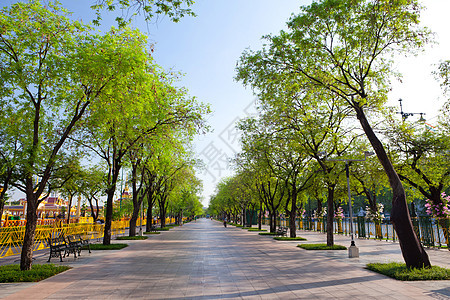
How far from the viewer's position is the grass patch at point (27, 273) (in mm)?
8898

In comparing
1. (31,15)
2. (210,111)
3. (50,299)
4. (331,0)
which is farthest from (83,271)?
(331,0)

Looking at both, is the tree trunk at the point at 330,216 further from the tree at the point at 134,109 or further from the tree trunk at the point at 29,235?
the tree trunk at the point at 29,235

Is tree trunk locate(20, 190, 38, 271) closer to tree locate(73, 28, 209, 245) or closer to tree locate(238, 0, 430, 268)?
tree locate(73, 28, 209, 245)

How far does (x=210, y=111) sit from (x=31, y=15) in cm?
934

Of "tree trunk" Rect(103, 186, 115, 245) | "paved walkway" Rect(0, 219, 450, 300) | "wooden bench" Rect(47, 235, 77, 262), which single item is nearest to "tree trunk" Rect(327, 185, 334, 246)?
"paved walkway" Rect(0, 219, 450, 300)

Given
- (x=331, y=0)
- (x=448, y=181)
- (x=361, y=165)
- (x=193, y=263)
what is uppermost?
(x=331, y=0)

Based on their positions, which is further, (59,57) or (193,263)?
(193,263)

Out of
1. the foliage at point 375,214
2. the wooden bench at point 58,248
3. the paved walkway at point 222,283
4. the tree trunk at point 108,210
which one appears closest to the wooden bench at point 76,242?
the wooden bench at point 58,248

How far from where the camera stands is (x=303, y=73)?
12305 mm

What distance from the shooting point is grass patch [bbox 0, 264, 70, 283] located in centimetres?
890

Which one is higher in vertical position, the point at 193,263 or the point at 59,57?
the point at 59,57

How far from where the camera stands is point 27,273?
934cm

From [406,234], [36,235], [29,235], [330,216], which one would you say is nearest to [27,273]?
[29,235]

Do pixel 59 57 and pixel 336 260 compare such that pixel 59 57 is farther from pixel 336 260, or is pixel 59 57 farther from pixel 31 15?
pixel 336 260
